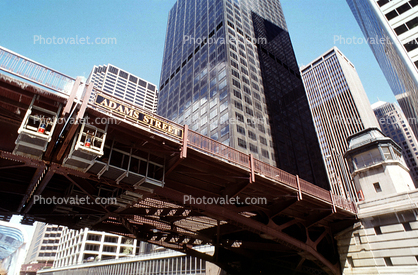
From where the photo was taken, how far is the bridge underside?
1305 centimetres

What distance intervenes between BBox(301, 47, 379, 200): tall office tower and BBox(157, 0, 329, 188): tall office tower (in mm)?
36377

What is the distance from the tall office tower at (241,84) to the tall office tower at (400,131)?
87790 mm

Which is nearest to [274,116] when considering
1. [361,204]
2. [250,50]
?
[250,50]

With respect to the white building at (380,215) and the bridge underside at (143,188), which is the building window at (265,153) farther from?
the bridge underside at (143,188)

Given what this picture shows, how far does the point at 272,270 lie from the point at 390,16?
47.9 m

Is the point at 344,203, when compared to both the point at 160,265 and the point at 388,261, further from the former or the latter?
the point at 160,265

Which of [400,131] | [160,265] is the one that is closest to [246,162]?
[160,265]

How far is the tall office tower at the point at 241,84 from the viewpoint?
77375 millimetres

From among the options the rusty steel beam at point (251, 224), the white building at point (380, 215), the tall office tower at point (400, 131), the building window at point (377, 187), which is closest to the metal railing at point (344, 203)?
the white building at point (380, 215)

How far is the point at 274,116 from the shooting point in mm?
90562

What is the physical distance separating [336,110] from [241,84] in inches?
3288

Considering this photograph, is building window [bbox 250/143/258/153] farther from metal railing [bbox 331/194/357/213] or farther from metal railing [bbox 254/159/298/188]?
metal railing [bbox 254/159/298/188]

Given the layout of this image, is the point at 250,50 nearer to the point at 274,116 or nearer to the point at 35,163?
the point at 274,116

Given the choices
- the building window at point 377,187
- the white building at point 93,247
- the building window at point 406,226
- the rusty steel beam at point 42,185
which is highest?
the white building at point 93,247
